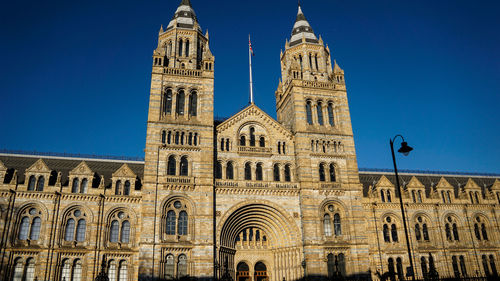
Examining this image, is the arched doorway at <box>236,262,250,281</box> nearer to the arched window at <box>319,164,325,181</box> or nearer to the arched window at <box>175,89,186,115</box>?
the arched window at <box>319,164,325,181</box>

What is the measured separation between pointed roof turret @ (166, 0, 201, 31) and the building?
0.77 feet

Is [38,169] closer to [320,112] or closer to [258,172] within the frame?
[258,172]

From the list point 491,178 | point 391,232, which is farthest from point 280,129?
point 491,178

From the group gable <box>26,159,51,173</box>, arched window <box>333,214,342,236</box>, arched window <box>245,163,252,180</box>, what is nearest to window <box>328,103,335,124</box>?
arched window <box>333,214,342,236</box>

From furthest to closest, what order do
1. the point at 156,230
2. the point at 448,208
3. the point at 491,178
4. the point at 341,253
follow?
1. the point at 491,178
2. the point at 448,208
3. the point at 341,253
4. the point at 156,230

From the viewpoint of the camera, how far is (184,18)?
49.7m

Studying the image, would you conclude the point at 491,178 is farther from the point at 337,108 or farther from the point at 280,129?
the point at 280,129

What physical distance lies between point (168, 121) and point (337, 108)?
21389mm

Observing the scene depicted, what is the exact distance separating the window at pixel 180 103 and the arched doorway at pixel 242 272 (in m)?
18.7

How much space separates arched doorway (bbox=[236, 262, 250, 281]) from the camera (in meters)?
42.2

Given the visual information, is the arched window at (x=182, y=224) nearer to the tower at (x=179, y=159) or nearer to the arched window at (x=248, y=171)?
the tower at (x=179, y=159)

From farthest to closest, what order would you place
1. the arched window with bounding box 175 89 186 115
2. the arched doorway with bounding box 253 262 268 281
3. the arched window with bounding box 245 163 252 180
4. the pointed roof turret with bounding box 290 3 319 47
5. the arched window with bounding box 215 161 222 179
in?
the pointed roof turret with bounding box 290 3 319 47 < the arched window with bounding box 175 89 186 115 < the arched window with bounding box 245 163 252 180 < the arched doorway with bounding box 253 262 268 281 < the arched window with bounding box 215 161 222 179

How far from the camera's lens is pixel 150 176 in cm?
3962

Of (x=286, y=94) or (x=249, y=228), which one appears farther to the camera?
(x=286, y=94)
